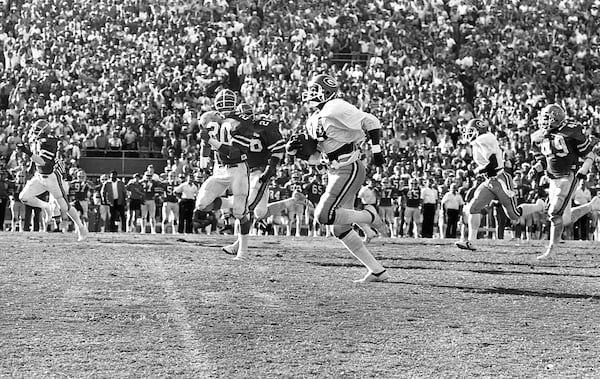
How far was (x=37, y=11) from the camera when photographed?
108 feet

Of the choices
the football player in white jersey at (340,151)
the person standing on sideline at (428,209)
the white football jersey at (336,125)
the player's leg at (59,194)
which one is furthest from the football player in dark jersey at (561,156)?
the person standing on sideline at (428,209)

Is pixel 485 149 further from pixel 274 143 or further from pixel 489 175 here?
pixel 274 143

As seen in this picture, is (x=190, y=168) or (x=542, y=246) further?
(x=190, y=168)

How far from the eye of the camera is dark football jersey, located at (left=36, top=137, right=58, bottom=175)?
1656cm

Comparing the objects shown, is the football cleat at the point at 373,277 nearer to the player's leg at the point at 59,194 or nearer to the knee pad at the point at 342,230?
the knee pad at the point at 342,230

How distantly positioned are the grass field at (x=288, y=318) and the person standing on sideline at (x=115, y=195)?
11.1 m

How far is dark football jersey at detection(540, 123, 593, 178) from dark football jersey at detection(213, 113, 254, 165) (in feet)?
13.0

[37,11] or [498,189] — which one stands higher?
[37,11]

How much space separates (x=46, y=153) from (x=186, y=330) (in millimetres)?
9379

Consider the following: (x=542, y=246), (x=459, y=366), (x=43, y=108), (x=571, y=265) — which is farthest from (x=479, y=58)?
(x=459, y=366)

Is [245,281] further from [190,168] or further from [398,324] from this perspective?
[190,168]

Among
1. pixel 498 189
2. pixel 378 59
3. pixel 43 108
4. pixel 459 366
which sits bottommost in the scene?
pixel 459 366

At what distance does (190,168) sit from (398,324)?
59.6ft

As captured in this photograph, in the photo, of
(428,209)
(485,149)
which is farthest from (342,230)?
(428,209)
